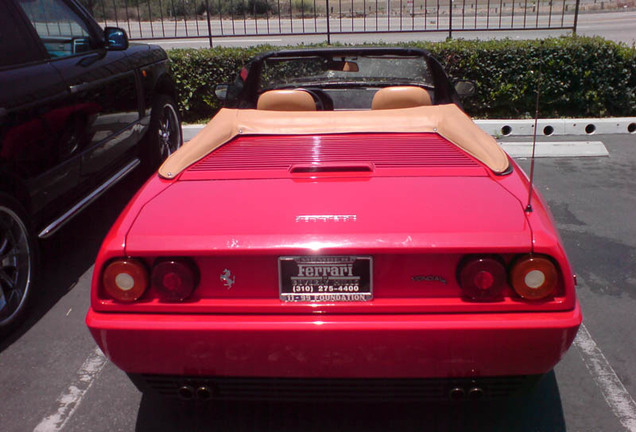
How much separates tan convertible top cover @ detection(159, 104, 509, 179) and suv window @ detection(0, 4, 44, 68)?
1.44 m

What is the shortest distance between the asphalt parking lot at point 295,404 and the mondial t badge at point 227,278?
848mm

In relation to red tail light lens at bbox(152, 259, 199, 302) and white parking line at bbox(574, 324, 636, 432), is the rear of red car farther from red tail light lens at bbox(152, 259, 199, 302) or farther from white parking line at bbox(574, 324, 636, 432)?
white parking line at bbox(574, 324, 636, 432)

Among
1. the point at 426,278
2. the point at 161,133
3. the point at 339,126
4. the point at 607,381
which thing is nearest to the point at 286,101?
the point at 339,126

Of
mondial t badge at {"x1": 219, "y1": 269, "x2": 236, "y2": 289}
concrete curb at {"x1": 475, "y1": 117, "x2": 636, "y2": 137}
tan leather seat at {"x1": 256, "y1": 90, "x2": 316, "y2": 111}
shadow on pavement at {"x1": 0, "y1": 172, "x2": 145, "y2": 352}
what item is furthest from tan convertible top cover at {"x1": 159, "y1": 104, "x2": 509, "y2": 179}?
concrete curb at {"x1": 475, "y1": 117, "x2": 636, "y2": 137}

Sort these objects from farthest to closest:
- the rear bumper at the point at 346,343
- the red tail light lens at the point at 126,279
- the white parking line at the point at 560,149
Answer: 1. the white parking line at the point at 560,149
2. the red tail light lens at the point at 126,279
3. the rear bumper at the point at 346,343

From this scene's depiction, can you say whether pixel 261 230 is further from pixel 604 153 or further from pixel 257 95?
pixel 604 153

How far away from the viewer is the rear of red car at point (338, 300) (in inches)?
90.0

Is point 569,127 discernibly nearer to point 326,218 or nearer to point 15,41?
point 15,41

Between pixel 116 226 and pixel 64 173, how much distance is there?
197cm

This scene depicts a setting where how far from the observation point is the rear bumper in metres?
2.27

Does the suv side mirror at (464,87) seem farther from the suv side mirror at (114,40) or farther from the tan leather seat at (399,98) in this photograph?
the suv side mirror at (114,40)

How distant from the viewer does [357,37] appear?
17.9 metres

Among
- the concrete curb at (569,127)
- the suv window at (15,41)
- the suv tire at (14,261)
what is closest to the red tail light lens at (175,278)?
the suv tire at (14,261)

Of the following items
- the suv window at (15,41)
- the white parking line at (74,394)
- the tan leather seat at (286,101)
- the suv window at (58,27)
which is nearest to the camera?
the white parking line at (74,394)
